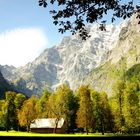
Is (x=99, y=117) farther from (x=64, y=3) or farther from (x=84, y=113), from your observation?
(x=64, y=3)

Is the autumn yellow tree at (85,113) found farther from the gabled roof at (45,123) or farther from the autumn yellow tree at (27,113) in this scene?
the autumn yellow tree at (27,113)

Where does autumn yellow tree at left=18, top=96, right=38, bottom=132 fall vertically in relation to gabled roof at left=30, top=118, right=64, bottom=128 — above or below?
above

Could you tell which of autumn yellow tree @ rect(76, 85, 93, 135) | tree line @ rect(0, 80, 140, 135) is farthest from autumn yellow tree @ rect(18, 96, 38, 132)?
autumn yellow tree @ rect(76, 85, 93, 135)

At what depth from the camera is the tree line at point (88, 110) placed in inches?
4259

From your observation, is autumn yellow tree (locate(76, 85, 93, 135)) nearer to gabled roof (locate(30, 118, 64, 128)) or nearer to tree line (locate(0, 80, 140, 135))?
tree line (locate(0, 80, 140, 135))

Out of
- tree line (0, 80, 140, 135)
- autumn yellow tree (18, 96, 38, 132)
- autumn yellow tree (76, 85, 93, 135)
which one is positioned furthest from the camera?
autumn yellow tree (18, 96, 38, 132)

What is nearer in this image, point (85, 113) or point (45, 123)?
point (85, 113)

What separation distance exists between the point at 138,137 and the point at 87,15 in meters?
5.88

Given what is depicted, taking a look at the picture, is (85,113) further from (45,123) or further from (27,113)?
(27,113)

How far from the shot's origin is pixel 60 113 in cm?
11800

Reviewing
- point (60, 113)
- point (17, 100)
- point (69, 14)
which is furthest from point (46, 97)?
point (69, 14)

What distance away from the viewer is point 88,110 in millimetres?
115188

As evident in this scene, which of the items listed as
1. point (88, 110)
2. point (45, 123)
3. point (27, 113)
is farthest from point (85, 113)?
point (27, 113)

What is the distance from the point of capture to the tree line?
108188 mm
